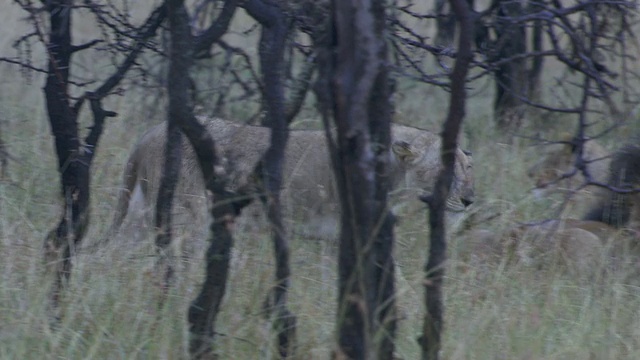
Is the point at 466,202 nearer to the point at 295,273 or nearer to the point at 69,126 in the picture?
the point at 295,273

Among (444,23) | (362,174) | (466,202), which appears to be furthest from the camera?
(444,23)

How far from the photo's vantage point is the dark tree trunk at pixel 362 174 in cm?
258

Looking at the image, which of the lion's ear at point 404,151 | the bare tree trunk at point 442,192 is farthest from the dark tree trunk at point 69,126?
the lion's ear at point 404,151

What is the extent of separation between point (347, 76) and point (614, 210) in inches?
114

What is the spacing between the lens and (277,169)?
10.3 ft

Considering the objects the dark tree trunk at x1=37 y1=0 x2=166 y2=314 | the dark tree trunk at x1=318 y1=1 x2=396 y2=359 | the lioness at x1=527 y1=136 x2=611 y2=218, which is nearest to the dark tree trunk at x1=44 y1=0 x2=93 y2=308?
the dark tree trunk at x1=37 y1=0 x2=166 y2=314

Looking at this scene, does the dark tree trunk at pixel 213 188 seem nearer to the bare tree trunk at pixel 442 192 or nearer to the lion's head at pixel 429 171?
the bare tree trunk at pixel 442 192

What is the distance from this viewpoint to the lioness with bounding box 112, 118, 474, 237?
15.5ft

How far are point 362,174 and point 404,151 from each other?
2.65m

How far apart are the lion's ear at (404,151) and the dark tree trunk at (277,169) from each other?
2066 mm

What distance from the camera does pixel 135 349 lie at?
302 cm

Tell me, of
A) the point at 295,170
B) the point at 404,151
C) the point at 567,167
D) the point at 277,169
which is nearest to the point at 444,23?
the point at 404,151

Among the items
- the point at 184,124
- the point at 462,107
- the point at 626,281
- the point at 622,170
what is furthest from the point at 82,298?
the point at 622,170

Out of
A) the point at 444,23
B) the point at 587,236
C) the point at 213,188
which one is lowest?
the point at 587,236
